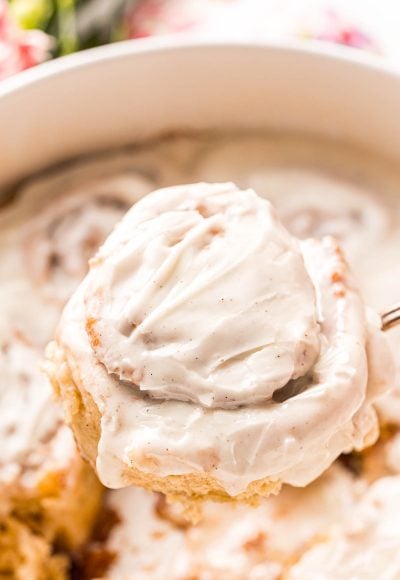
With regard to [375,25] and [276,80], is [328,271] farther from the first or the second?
[375,25]

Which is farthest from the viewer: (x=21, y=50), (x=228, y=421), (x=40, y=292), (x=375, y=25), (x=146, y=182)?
(x=375, y=25)

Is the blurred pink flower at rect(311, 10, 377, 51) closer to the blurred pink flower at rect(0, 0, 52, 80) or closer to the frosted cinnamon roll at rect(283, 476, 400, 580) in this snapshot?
the blurred pink flower at rect(0, 0, 52, 80)

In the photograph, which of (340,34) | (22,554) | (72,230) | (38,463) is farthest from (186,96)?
(22,554)

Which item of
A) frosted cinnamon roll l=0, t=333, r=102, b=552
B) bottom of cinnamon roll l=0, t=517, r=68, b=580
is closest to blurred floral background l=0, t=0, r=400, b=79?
frosted cinnamon roll l=0, t=333, r=102, b=552

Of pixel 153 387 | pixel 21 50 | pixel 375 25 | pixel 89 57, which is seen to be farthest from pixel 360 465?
pixel 375 25

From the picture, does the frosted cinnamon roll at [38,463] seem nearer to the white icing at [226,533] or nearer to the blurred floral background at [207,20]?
the white icing at [226,533]

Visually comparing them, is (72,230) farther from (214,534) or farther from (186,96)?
(214,534)

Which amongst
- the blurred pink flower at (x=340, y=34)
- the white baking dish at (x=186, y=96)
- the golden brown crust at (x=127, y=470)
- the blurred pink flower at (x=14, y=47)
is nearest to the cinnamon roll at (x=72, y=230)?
the white baking dish at (x=186, y=96)
